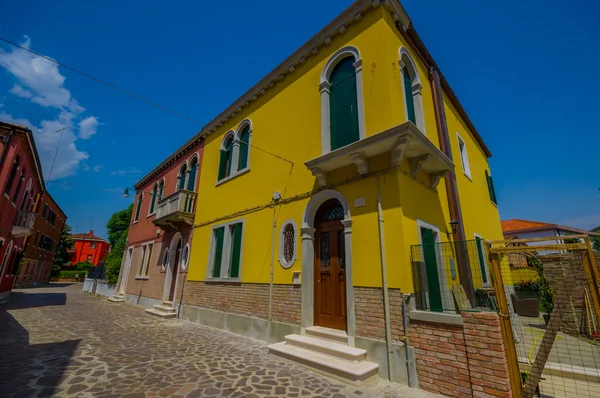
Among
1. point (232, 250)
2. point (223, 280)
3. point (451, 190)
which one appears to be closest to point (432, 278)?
point (451, 190)

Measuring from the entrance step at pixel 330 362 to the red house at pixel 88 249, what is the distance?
58453mm

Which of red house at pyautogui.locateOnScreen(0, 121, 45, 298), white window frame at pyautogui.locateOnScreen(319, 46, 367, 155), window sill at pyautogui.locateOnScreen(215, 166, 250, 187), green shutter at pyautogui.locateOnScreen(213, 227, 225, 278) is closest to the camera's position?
white window frame at pyautogui.locateOnScreen(319, 46, 367, 155)

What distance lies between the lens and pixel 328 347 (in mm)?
5348

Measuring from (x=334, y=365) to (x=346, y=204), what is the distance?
3.24 m

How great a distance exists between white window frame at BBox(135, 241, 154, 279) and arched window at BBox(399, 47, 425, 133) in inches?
587

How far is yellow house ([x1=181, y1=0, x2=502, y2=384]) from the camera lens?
16.9 ft

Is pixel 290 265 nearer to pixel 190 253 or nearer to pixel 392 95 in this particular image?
pixel 392 95

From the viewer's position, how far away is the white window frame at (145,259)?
49.8 ft

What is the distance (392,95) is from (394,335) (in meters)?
4.93

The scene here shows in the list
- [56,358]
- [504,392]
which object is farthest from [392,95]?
[56,358]

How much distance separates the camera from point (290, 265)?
23.3ft

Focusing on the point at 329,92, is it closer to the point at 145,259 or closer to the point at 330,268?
the point at 330,268

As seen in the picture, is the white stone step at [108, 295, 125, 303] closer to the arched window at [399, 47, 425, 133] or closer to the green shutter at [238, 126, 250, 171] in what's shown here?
the green shutter at [238, 126, 250, 171]

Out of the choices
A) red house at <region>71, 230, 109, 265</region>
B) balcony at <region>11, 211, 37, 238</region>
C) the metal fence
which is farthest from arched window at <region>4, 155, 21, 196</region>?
red house at <region>71, 230, 109, 265</region>
